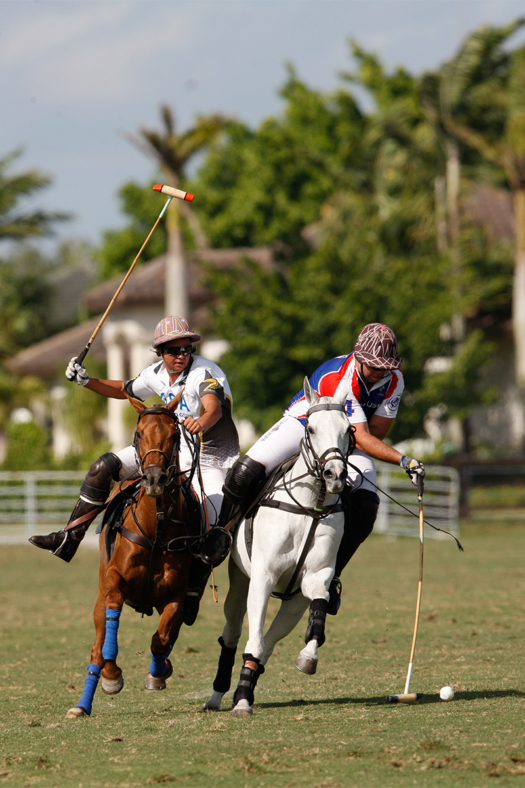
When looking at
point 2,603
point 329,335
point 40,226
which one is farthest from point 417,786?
point 40,226

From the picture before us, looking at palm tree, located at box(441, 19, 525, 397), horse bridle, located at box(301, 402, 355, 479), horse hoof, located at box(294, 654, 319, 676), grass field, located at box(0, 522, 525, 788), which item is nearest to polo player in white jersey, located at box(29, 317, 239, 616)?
horse bridle, located at box(301, 402, 355, 479)

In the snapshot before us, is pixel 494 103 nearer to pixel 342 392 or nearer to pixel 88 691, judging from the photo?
pixel 342 392

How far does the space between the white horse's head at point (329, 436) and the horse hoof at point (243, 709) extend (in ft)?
4.94

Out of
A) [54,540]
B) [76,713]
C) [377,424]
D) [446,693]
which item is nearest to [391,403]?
[377,424]

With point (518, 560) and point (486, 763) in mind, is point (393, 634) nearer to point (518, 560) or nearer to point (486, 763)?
point (486, 763)

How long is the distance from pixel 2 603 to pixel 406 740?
10364mm

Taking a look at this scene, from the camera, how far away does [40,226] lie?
117ft

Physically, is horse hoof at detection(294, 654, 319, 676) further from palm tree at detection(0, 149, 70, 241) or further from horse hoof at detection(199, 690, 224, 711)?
palm tree at detection(0, 149, 70, 241)

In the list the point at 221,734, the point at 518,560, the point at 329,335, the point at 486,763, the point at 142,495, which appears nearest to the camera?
the point at 486,763

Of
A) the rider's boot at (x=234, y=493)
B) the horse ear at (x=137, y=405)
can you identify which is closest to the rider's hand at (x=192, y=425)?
the horse ear at (x=137, y=405)

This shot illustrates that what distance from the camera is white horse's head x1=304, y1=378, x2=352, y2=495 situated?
662 centimetres

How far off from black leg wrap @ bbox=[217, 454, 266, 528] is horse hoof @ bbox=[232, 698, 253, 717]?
1282 millimetres

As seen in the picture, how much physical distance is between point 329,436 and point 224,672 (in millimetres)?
2000

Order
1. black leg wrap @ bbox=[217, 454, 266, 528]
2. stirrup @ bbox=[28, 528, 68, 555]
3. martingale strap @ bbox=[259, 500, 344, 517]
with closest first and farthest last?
martingale strap @ bbox=[259, 500, 344, 517] → black leg wrap @ bbox=[217, 454, 266, 528] → stirrup @ bbox=[28, 528, 68, 555]
